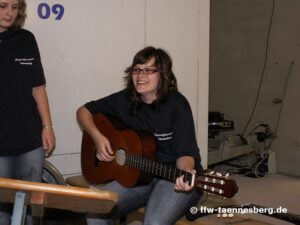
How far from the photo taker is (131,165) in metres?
2.07

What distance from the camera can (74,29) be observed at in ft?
8.89

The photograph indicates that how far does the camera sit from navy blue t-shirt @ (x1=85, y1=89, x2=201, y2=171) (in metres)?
2.03

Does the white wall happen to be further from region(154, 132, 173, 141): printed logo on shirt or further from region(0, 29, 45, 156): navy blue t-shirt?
region(154, 132, 173, 141): printed logo on shirt

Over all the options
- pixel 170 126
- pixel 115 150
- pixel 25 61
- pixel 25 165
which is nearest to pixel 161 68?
pixel 170 126

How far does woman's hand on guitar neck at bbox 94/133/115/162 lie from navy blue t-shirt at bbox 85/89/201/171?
0.56 ft

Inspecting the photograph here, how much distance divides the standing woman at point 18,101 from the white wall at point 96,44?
0.55m

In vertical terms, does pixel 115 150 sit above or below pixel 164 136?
below

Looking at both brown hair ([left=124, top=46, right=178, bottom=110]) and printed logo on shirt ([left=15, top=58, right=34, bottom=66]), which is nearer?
printed logo on shirt ([left=15, top=58, right=34, bottom=66])

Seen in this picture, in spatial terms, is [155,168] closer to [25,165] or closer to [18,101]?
[25,165]

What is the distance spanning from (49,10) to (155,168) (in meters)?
1.30

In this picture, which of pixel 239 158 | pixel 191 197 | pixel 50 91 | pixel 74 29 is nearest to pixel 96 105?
pixel 50 91

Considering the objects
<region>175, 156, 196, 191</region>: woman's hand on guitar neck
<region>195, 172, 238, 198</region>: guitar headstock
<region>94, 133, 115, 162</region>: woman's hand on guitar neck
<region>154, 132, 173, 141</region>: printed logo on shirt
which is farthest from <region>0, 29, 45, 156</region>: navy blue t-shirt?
<region>195, 172, 238, 198</region>: guitar headstock

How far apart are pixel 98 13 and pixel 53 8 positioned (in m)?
0.33

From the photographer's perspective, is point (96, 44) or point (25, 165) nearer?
point (25, 165)
